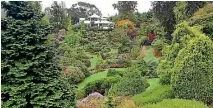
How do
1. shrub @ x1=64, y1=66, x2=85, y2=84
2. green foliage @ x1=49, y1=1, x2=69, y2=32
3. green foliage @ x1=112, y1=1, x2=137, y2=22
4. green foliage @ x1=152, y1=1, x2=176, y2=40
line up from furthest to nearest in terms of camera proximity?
green foliage @ x1=112, y1=1, x2=137, y2=22 < green foliage @ x1=49, y1=1, x2=69, y2=32 < green foliage @ x1=152, y1=1, x2=176, y2=40 < shrub @ x1=64, y1=66, x2=85, y2=84

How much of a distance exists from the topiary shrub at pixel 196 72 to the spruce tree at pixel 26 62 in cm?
429

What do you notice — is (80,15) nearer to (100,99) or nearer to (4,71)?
(100,99)

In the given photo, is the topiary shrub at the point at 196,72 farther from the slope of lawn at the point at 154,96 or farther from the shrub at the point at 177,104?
the shrub at the point at 177,104

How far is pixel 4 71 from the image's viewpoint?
766cm

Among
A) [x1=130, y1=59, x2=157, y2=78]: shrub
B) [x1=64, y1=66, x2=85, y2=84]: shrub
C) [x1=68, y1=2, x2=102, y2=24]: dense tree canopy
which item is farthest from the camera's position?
[x1=68, y1=2, x2=102, y2=24]: dense tree canopy

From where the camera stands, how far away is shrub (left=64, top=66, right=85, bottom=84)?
19.8m

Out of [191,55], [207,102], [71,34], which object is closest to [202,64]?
[191,55]

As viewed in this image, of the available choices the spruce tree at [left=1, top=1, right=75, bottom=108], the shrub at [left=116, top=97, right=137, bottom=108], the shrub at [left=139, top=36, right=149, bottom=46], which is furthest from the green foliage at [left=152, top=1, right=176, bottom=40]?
the spruce tree at [left=1, top=1, right=75, bottom=108]

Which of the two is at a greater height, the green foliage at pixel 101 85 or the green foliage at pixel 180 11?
the green foliage at pixel 180 11

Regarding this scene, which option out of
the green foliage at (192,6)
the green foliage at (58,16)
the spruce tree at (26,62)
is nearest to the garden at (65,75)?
the spruce tree at (26,62)

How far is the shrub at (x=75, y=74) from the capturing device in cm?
1977

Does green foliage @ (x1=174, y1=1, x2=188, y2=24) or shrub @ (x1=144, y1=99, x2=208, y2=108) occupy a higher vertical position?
green foliage @ (x1=174, y1=1, x2=188, y2=24)

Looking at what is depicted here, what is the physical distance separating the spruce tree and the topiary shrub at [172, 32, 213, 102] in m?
4.29

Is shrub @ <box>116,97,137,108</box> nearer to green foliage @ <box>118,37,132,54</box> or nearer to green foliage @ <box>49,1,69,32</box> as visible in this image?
green foliage @ <box>118,37,132,54</box>
